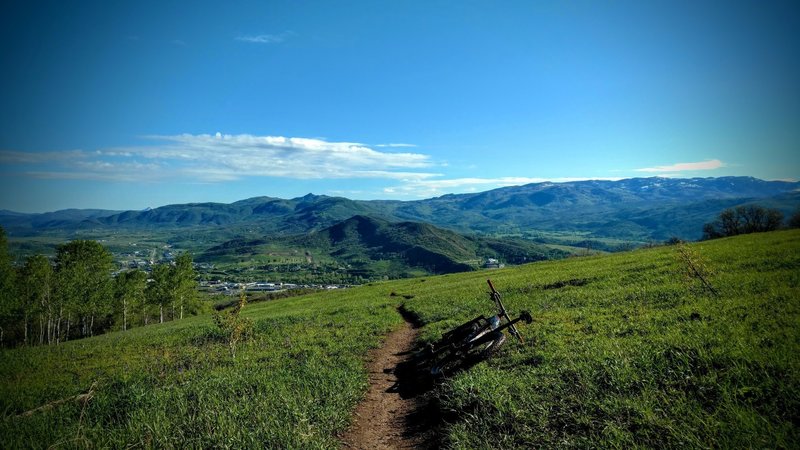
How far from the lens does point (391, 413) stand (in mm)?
13492

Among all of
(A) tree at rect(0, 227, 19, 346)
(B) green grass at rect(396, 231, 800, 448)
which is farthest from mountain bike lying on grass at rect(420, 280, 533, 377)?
(A) tree at rect(0, 227, 19, 346)

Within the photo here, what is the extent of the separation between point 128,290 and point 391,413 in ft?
266

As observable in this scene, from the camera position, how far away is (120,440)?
1007cm

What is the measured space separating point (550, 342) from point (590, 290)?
49.7 feet

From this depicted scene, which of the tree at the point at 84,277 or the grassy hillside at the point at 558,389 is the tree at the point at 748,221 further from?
the tree at the point at 84,277

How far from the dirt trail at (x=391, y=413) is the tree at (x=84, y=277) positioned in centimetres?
6402

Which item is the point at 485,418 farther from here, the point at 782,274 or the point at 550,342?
the point at 782,274

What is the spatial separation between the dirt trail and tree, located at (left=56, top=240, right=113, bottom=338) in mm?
64019

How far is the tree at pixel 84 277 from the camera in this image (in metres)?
55.9

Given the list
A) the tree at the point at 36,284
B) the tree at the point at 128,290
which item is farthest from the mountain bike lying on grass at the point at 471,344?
the tree at the point at 128,290

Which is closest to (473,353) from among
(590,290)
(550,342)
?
(550,342)

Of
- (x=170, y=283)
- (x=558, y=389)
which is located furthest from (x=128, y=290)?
(x=558, y=389)

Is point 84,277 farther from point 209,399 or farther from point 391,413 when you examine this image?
point 391,413

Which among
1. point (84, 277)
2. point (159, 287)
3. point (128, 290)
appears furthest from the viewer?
point (159, 287)
